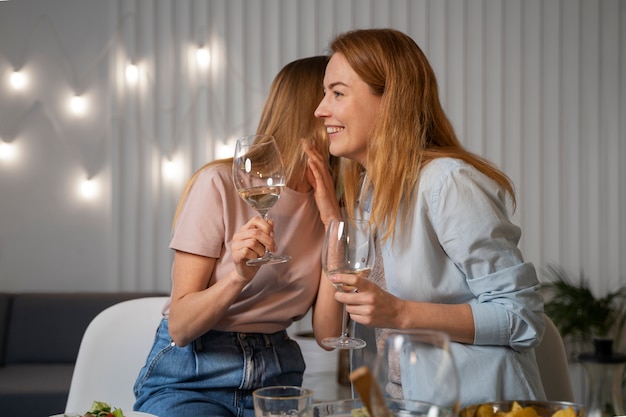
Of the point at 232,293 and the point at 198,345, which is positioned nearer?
the point at 232,293

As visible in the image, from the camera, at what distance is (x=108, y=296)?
466cm

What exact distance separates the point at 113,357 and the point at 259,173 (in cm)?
63

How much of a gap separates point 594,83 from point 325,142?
11.3 feet

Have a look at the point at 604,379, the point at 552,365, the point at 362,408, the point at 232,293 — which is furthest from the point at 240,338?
the point at 604,379

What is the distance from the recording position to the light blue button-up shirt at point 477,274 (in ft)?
5.04

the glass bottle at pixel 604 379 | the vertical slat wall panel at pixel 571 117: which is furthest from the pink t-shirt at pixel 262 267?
the vertical slat wall panel at pixel 571 117

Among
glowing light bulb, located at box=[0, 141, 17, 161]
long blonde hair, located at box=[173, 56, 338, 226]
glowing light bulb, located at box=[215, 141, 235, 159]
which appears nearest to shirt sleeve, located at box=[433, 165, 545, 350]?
long blonde hair, located at box=[173, 56, 338, 226]

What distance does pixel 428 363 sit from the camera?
720 mm

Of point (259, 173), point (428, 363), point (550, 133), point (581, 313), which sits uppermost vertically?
point (550, 133)

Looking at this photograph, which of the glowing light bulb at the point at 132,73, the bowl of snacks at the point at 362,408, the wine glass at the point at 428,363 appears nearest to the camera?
the wine glass at the point at 428,363

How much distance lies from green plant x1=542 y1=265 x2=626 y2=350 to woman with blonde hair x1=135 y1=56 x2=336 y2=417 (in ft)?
9.62

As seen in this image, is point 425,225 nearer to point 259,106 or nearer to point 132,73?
point 259,106

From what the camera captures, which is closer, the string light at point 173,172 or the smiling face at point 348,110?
the smiling face at point 348,110

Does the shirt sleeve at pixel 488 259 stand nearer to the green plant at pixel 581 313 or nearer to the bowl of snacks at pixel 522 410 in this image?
the bowl of snacks at pixel 522 410
